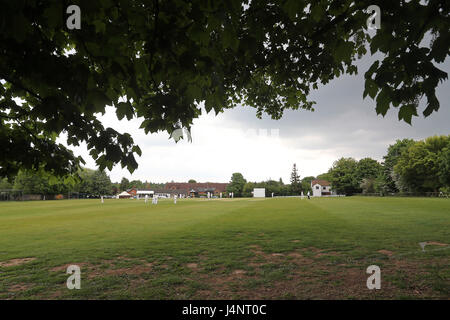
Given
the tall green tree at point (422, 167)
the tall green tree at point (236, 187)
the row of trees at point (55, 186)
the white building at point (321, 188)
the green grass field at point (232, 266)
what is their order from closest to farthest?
1. the green grass field at point (232, 266)
2. the tall green tree at point (422, 167)
3. the row of trees at point (55, 186)
4. the tall green tree at point (236, 187)
5. the white building at point (321, 188)

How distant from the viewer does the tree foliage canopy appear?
9.83ft

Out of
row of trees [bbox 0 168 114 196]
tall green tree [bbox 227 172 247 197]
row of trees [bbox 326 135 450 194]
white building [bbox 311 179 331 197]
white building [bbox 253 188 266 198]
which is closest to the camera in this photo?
row of trees [bbox 326 135 450 194]

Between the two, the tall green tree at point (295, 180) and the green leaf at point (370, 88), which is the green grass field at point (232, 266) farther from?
the tall green tree at point (295, 180)

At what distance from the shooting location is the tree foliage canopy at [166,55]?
2996 millimetres

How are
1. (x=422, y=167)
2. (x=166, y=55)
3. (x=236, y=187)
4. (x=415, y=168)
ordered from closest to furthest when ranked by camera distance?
(x=166, y=55) < (x=422, y=167) < (x=415, y=168) < (x=236, y=187)

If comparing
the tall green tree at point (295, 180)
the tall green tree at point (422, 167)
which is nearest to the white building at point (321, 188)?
the tall green tree at point (295, 180)

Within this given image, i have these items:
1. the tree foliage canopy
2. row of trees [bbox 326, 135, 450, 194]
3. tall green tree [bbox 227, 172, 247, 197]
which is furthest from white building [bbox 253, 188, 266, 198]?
the tree foliage canopy

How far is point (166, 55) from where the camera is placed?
154 inches

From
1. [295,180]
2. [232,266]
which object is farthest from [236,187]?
[232,266]

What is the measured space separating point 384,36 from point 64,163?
7.55 m

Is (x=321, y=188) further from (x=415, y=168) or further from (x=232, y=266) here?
(x=232, y=266)

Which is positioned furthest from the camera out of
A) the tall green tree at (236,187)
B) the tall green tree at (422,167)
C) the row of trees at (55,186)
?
the tall green tree at (236,187)

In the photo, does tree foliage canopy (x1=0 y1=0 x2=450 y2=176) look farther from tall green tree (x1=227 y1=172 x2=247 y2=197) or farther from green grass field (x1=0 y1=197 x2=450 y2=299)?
tall green tree (x1=227 y1=172 x2=247 y2=197)
